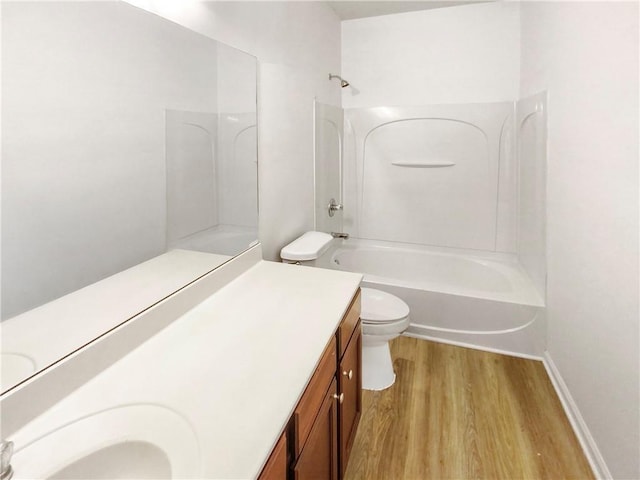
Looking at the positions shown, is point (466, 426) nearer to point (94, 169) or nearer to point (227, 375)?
point (227, 375)

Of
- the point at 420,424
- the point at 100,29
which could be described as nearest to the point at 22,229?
the point at 100,29

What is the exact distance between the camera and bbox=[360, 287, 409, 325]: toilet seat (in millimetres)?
2000

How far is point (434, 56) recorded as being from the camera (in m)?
3.00

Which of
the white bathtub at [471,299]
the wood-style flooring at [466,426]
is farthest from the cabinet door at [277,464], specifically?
the white bathtub at [471,299]

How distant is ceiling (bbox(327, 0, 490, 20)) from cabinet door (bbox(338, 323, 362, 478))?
8.51 ft

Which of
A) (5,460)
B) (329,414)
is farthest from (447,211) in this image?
(5,460)

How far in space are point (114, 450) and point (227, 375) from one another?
0.26 m

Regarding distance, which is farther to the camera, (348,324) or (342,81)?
(342,81)

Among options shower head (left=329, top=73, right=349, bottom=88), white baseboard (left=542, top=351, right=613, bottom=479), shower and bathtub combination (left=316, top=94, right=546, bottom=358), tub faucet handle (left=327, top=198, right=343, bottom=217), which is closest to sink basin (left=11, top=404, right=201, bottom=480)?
white baseboard (left=542, top=351, right=613, bottom=479)

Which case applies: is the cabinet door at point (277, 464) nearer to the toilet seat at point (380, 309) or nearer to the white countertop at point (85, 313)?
the white countertop at point (85, 313)

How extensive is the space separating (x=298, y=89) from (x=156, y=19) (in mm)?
1279

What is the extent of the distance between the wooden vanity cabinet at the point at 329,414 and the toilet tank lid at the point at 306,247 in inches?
24.0

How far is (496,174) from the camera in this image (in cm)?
294

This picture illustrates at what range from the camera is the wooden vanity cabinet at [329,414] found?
826 millimetres
